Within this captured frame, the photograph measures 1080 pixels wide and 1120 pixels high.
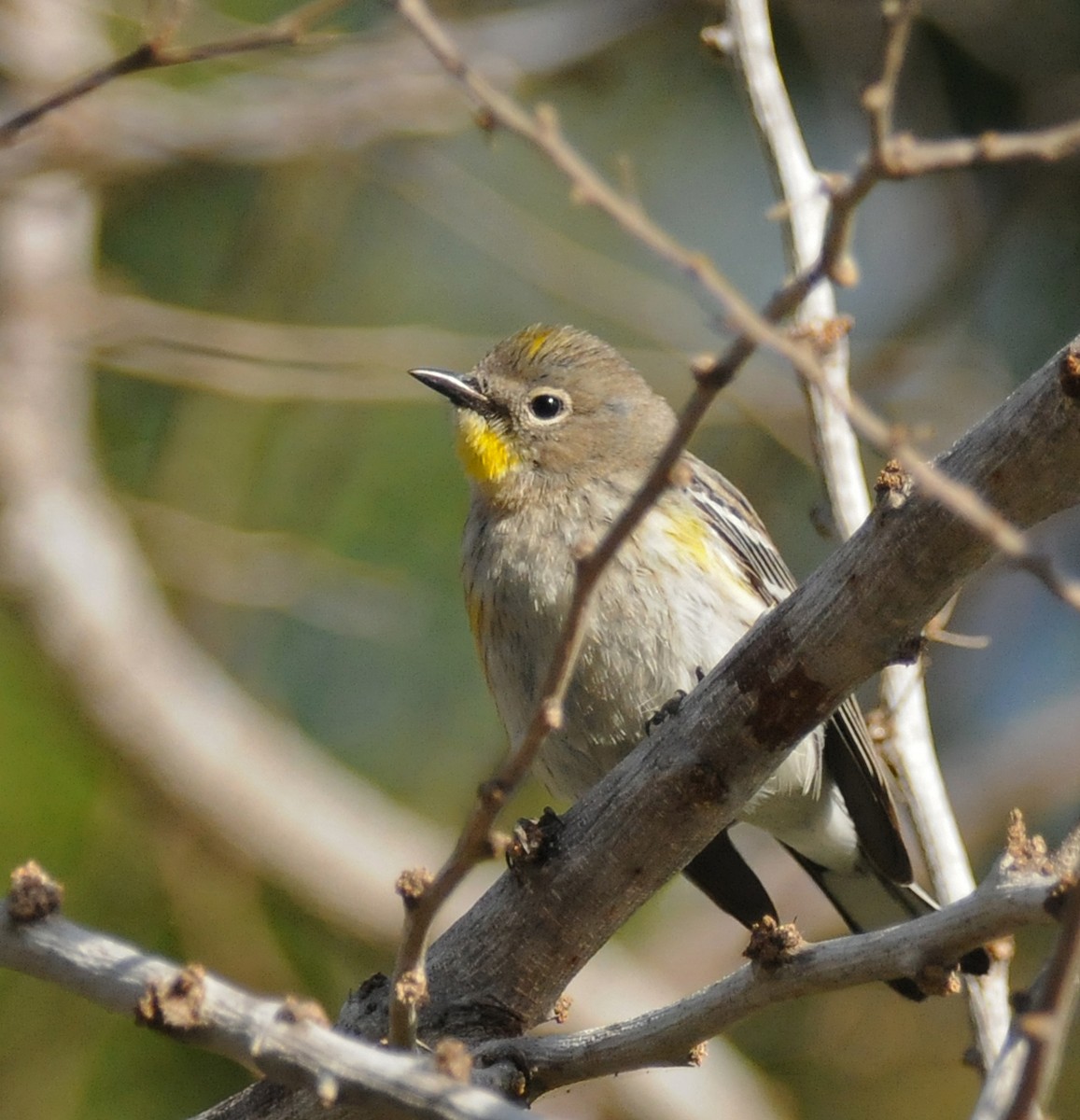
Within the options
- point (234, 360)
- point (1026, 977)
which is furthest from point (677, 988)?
point (234, 360)

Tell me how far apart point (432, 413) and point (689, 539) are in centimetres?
387

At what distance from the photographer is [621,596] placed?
4062 mm

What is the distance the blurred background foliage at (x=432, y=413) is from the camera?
6254 mm

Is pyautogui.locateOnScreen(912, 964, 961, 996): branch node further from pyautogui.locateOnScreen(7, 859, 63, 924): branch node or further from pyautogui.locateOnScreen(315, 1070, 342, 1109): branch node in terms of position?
pyautogui.locateOnScreen(7, 859, 63, 924): branch node

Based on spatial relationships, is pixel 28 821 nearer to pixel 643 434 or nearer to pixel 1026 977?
pixel 643 434

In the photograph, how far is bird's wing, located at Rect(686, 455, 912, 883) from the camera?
4.21 metres

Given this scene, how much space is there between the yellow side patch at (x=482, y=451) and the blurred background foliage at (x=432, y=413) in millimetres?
1090

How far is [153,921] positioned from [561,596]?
10.0 feet

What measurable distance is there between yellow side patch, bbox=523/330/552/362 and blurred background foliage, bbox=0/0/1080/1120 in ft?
3.20

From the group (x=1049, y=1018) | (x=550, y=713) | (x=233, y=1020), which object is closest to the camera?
(x=1049, y=1018)

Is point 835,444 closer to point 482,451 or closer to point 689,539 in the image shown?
point 689,539

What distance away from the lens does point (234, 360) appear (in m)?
6.36

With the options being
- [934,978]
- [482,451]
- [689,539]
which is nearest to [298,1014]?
[934,978]

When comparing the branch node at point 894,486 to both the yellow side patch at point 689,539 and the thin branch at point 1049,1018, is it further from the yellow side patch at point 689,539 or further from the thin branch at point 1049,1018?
the yellow side patch at point 689,539
